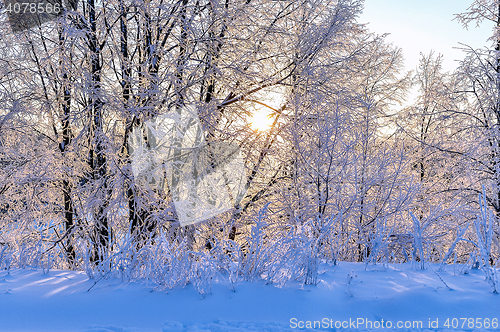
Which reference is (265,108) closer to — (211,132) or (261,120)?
(261,120)

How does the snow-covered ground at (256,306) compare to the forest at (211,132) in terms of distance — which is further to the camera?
the forest at (211,132)

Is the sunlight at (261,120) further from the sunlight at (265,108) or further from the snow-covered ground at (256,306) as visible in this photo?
the snow-covered ground at (256,306)

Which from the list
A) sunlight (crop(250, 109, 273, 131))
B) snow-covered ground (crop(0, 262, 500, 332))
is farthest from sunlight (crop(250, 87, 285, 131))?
snow-covered ground (crop(0, 262, 500, 332))

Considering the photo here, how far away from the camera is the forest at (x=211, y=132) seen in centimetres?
577

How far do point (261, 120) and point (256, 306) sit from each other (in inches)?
202

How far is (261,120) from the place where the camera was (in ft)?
23.9

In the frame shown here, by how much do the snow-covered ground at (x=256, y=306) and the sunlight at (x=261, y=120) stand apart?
14.3 ft

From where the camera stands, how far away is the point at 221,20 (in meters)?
6.38

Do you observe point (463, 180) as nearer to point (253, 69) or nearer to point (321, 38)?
point (321, 38)

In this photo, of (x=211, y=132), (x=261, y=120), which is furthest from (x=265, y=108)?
(x=211, y=132)

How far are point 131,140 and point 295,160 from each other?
2.93 metres

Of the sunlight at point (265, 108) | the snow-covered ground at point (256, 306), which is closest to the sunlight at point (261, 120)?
the sunlight at point (265, 108)

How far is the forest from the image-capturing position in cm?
577

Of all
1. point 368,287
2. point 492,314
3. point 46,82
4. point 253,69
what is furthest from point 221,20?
point 492,314
